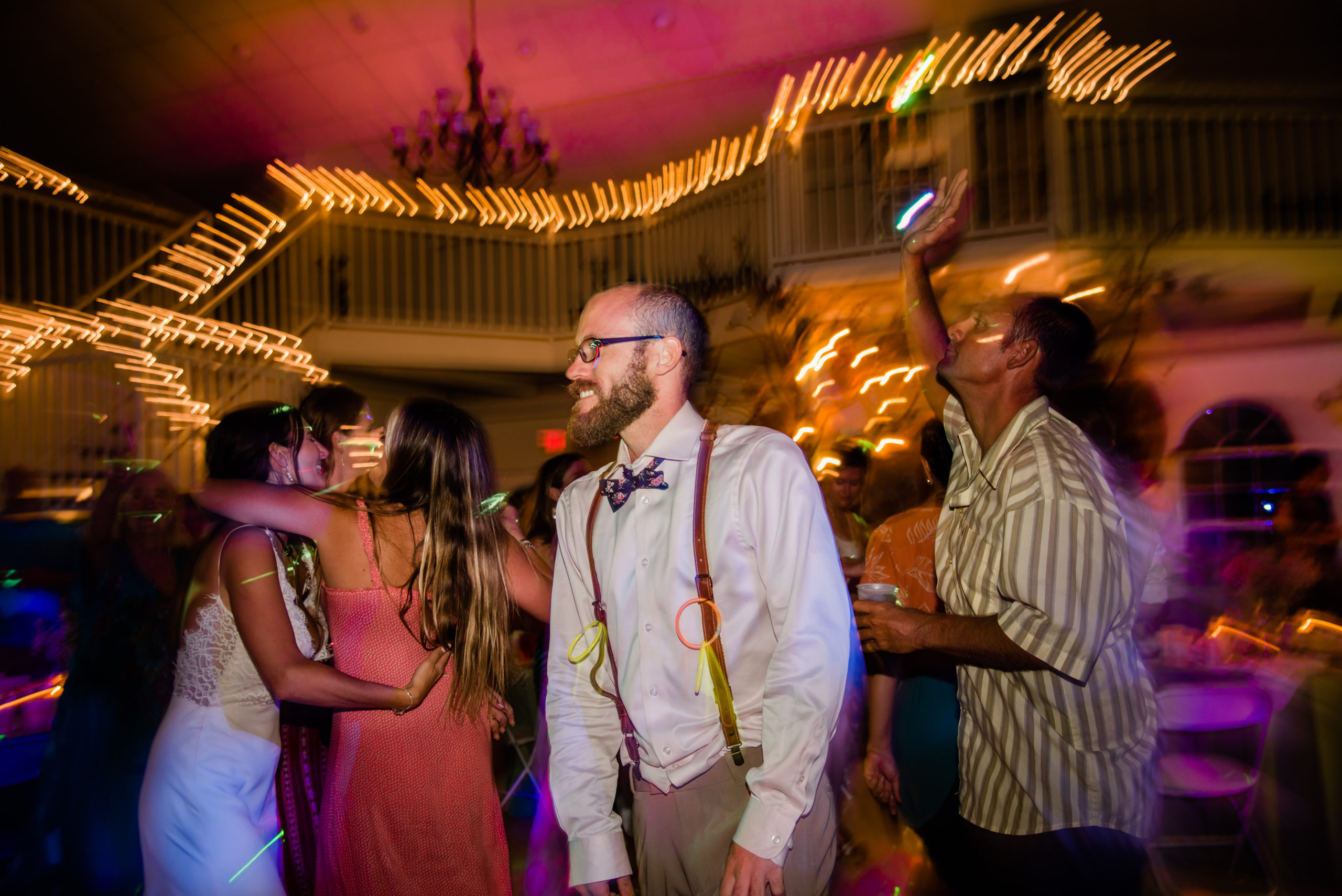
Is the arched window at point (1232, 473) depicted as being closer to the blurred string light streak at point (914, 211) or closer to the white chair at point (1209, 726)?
the white chair at point (1209, 726)

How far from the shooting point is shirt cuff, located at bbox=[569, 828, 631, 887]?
1543 mm

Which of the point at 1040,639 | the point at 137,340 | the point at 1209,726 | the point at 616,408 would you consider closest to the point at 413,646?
the point at 616,408

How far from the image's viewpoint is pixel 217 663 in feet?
6.83

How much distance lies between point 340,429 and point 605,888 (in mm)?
1959

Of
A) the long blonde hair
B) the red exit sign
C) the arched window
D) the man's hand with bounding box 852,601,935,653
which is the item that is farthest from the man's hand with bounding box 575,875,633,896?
the red exit sign

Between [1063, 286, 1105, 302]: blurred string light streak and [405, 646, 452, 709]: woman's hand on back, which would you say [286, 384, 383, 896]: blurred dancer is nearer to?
[405, 646, 452, 709]: woman's hand on back

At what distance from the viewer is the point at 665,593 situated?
156 centimetres

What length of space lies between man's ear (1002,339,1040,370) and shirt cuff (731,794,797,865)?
1202 millimetres

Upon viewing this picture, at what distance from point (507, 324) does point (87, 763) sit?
712 centimetres

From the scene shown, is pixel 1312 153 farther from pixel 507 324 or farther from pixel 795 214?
pixel 507 324

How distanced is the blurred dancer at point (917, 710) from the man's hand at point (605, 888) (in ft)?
3.35

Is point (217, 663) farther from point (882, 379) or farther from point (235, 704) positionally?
point (882, 379)

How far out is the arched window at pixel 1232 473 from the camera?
6648 millimetres

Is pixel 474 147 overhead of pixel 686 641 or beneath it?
overhead
